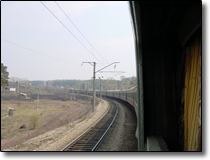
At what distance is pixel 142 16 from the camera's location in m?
2.30

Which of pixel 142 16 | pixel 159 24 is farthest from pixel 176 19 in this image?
pixel 142 16

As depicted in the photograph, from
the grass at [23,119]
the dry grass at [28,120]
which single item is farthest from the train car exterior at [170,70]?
the grass at [23,119]

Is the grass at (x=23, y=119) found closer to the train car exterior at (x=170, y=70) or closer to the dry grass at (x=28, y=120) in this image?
the dry grass at (x=28, y=120)

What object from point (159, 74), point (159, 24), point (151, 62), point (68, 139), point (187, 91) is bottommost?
point (68, 139)

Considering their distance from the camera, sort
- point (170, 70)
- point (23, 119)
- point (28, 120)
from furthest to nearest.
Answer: point (23, 119) < point (28, 120) < point (170, 70)

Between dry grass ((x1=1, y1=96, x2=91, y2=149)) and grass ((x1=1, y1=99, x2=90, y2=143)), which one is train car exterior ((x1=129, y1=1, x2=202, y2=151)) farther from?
grass ((x1=1, y1=99, x2=90, y2=143))

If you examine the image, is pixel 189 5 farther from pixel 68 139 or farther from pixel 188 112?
pixel 68 139

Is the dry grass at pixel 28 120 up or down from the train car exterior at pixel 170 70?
down

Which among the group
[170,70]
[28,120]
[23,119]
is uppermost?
[170,70]

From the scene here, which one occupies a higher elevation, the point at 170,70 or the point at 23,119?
the point at 170,70

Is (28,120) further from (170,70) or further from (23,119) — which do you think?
(170,70)

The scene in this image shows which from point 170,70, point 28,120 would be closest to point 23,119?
point 28,120

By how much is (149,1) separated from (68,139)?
929cm

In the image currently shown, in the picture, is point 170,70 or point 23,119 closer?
point 170,70
